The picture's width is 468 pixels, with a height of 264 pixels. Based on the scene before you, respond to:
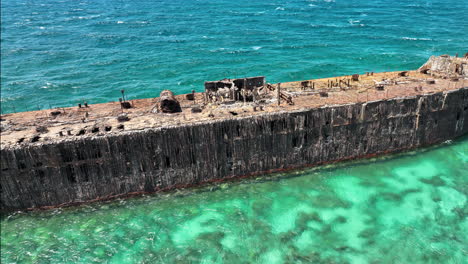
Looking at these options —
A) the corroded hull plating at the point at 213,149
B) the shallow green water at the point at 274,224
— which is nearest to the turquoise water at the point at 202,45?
the corroded hull plating at the point at 213,149

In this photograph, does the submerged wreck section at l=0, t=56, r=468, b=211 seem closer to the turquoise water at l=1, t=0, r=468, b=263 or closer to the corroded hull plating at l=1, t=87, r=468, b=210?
the corroded hull plating at l=1, t=87, r=468, b=210

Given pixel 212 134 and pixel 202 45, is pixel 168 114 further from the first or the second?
pixel 202 45

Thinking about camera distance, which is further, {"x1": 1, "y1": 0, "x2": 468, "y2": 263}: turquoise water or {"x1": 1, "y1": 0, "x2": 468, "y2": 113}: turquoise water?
{"x1": 1, "y1": 0, "x2": 468, "y2": 113}: turquoise water

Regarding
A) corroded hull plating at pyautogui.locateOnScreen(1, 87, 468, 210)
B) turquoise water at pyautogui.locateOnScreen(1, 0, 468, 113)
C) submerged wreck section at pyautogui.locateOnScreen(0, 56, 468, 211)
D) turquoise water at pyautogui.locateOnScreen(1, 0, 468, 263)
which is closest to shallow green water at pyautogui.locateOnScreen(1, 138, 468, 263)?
turquoise water at pyautogui.locateOnScreen(1, 0, 468, 263)

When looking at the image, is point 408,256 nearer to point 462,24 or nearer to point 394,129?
point 394,129

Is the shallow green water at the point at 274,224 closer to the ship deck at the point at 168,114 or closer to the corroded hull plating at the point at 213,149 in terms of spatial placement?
the corroded hull plating at the point at 213,149

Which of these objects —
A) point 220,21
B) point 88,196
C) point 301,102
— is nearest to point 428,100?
point 301,102
